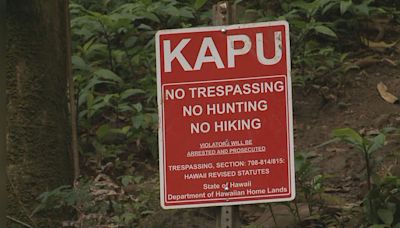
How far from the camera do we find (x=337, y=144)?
23.8 feet

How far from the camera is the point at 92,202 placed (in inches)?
215

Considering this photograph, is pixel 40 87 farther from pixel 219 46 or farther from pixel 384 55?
pixel 384 55

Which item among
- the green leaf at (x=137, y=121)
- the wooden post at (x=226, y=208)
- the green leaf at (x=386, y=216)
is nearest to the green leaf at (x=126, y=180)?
the green leaf at (x=137, y=121)

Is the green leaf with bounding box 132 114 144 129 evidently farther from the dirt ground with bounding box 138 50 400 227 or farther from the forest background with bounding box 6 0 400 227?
the dirt ground with bounding box 138 50 400 227

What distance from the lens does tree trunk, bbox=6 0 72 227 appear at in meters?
5.91

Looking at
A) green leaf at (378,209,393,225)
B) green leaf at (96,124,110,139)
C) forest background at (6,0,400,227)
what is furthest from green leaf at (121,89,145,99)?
green leaf at (378,209,393,225)

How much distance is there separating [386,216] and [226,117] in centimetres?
165

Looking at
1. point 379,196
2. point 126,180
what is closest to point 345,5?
point 126,180

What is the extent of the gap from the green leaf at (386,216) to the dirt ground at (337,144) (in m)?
0.25

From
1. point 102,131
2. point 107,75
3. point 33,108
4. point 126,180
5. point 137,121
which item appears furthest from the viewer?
point 107,75

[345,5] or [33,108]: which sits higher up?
[345,5]

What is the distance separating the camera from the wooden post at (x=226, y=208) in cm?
404

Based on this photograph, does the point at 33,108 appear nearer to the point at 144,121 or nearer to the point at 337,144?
the point at 144,121

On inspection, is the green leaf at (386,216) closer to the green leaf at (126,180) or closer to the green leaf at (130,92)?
the green leaf at (126,180)
